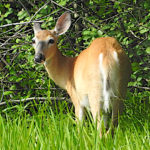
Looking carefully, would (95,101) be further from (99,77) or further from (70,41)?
(70,41)

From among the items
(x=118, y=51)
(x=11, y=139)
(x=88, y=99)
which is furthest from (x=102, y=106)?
(x=11, y=139)

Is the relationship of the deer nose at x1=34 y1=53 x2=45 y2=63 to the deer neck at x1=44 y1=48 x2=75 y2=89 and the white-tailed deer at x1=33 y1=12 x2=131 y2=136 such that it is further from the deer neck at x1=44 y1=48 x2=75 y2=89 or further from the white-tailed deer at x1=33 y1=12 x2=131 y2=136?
the deer neck at x1=44 y1=48 x2=75 y2=89

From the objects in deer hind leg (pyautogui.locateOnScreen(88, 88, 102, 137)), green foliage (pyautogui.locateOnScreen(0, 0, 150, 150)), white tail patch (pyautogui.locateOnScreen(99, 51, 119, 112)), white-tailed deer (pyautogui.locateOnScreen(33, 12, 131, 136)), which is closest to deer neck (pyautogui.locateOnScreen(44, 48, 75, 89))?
white-tailed deer (pyautogui.locateOnScreen(33, 12, 131, 136))

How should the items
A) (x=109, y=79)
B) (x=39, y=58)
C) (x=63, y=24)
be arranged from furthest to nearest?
1. (x=63, y=24)
2. (x=39, y=58)
3. (x=109, y=79)

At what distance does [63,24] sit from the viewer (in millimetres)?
5402

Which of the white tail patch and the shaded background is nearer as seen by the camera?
the white tail patch

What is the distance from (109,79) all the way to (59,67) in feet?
4.11

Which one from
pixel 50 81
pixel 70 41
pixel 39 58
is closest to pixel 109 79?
pixel 39 58

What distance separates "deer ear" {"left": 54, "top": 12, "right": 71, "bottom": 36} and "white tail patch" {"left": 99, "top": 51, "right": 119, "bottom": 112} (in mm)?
1392

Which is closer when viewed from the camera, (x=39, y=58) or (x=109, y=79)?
(x=109, y=79)

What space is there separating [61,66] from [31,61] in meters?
0.57

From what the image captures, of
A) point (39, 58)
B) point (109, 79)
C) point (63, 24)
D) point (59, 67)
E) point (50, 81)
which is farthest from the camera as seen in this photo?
point (50, 81)

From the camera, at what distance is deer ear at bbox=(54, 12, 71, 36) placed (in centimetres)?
538

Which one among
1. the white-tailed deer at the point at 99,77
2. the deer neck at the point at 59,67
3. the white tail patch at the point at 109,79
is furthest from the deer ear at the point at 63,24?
the white tail patch at the point at 109,79
